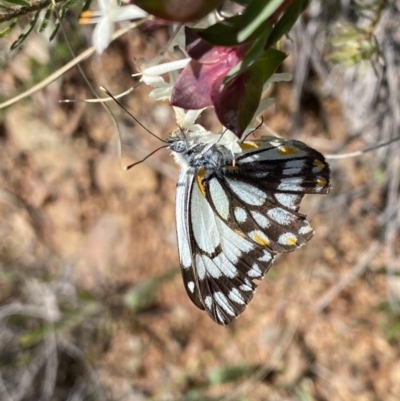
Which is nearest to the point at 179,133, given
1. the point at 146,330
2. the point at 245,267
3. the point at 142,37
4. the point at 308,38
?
the point at 245,267

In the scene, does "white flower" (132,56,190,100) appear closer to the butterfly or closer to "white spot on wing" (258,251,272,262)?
the butterfly

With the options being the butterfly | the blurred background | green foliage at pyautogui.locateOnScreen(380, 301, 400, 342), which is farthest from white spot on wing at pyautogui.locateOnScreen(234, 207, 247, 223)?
green foliage at pyautogui.locateOnScreen(380, 301, 400, 342)

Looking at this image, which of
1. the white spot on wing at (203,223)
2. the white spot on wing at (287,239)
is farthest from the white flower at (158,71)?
the white spot on wing at (287,239)

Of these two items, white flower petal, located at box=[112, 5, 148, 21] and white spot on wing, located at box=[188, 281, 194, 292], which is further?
white spot on wing, located at box=[188, 281, 194, 292]

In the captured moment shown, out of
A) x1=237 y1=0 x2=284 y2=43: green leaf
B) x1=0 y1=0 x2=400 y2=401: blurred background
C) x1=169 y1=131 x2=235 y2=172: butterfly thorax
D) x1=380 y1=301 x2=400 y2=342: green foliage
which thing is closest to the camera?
x1=237 y1=0 x2=284 y2=43: green leaf

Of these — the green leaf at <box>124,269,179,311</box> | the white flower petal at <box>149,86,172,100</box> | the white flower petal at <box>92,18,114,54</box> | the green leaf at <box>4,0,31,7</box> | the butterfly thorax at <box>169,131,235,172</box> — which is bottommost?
the green leaf at <box>124,269,179,311</box>

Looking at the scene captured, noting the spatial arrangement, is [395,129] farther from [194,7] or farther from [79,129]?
[79,129]
